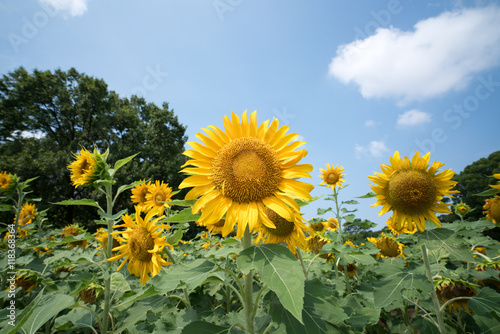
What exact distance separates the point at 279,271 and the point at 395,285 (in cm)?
160

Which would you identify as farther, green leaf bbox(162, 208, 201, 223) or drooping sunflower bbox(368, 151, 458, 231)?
drooping sunflower bbox(368, 151, 458, 231)

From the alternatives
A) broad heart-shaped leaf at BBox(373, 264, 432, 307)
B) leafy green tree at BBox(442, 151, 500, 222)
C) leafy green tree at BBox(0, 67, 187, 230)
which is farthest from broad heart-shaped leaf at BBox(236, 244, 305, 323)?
leafy green tree at BBox(442, 151, 500, 222)

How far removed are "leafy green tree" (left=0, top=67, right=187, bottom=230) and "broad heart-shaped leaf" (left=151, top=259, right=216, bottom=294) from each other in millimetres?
19053

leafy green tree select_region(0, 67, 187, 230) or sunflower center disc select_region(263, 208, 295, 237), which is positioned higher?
leafy green tree select_region(0, 67, 187, 230)

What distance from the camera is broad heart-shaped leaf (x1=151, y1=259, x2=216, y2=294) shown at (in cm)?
132

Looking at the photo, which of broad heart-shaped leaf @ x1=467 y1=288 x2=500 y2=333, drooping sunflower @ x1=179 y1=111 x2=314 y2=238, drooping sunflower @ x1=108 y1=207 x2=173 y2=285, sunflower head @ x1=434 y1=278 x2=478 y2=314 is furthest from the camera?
drooping sunflower @ x1=108 y1=207 x2=173 y2=285

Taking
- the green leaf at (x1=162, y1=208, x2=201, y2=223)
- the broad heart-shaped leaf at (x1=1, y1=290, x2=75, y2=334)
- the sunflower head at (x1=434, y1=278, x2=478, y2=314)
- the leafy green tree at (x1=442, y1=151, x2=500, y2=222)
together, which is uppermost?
the leafy green tree at (x1=442, y1=151, x2=500, y2=222)

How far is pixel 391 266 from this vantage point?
2488 mm

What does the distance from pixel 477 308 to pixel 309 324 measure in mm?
1956

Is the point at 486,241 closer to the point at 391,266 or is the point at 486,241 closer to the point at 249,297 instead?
the point at 391,266

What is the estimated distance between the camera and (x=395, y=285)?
85.4 inches

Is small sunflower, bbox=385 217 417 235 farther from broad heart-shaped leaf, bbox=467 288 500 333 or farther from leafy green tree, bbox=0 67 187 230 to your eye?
leafy green tree, bbox=0 67 187 230

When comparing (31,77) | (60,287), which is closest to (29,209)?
(60,287)

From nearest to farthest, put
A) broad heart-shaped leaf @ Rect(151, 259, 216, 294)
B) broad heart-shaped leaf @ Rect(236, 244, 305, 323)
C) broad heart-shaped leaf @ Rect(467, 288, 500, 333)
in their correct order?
broad heart-shaped leaf @ Rect(236, 244, 305, 323), broad heart-shaped leaf @ Rect(151, 259, 216, 294), broad heart-shaped leaf @ Rect(467, 288, 500, 333)
